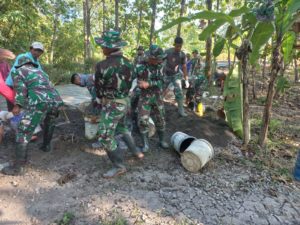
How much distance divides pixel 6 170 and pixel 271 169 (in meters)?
3.69

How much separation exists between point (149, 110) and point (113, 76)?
3.36 ft

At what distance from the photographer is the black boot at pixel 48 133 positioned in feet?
13.7

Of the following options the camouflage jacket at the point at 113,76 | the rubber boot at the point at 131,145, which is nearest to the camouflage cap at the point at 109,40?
the camouflage jacket at the point at 113,76

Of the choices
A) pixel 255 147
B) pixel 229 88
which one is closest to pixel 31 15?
pixel 229 88

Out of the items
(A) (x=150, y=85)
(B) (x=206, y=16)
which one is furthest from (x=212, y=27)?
(A) (x=150, y=85)

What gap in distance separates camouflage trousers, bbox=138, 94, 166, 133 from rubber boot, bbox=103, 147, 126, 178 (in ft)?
2.43

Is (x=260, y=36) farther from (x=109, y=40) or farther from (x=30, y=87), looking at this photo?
(x=30, y=87)

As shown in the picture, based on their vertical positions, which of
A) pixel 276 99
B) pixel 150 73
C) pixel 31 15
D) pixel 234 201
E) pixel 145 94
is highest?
pixel 31 15

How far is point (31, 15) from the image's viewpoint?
977 cm

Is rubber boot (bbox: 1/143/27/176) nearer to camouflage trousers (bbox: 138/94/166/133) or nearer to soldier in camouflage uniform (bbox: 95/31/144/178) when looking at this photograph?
soldier in camouflage uniform (bbox: 95/31/144/178)

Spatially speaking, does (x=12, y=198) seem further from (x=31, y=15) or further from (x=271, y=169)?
(x=31, y=15)

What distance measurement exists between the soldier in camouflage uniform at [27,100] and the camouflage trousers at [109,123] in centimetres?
79

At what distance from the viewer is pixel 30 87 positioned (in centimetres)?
370

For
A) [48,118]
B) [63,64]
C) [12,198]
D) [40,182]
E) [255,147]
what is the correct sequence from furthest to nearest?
[63,64] < [255,147] < [48,118] < [40,182] < [12,198]
